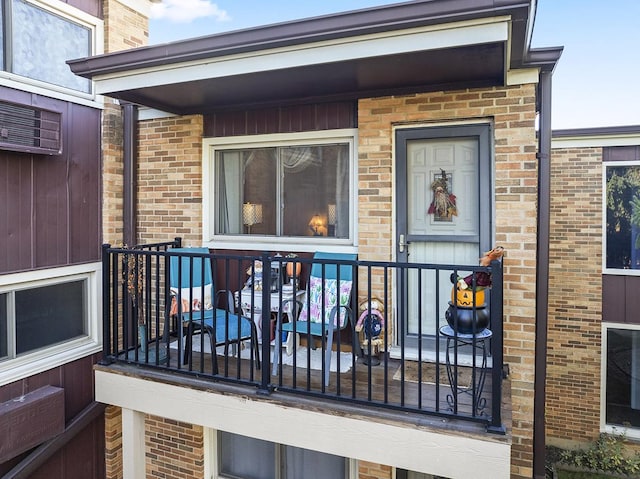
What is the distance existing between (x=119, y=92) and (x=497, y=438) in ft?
12.3

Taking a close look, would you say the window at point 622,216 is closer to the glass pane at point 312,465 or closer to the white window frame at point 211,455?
the glass pane at point 312,465

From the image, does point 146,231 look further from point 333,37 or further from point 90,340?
point 333,37

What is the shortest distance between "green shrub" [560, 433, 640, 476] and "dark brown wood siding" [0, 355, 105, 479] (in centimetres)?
653

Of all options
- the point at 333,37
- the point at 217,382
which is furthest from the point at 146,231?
the point at 333,37

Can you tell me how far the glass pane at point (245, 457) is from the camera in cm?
418

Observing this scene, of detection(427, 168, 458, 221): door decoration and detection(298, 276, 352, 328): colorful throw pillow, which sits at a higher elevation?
detection(427, 168, 458, 221): door decoration

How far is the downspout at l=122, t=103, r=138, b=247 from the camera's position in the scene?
459 cm

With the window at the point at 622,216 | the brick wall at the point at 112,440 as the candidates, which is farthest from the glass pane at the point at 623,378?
the brick wall at the point at 112,440

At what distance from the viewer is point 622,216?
669cm

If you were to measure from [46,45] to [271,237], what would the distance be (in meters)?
2.71

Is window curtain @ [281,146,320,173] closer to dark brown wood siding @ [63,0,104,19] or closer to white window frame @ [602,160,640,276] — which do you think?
dark brown wood siding @ [63,0,104,19]

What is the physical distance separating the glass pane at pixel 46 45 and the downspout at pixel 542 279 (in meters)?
4.24

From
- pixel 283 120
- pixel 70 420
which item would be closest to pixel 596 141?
pixel 283 120

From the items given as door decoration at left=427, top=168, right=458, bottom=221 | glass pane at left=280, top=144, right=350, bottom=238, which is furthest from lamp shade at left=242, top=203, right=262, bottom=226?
door decoration at left=427, top=168, right=458, bottom=221
